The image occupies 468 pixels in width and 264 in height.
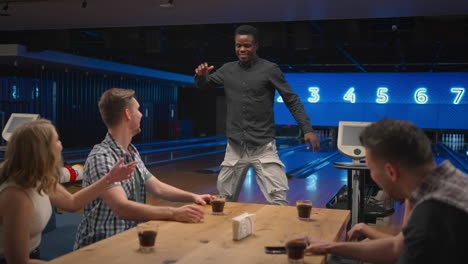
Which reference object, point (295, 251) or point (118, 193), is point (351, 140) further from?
point (295, 251)

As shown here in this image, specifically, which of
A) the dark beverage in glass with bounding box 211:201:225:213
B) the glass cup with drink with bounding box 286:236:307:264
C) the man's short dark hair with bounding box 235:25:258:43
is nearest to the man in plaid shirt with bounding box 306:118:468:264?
the glass cup with drink with bounding box 286:236:307:264

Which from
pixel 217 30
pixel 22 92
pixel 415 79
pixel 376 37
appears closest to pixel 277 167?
pixel 376 37

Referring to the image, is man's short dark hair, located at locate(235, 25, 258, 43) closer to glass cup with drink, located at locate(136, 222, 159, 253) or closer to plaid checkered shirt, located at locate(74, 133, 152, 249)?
plaid checkered shirt, located at locate(74, 133, 152, 249)

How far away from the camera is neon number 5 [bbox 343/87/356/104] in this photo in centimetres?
1116

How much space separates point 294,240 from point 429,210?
0.36m

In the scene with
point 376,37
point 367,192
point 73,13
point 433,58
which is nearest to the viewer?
point 367,192

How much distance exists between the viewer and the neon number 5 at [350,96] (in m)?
11.2

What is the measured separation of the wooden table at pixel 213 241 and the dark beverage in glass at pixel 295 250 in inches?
1.0

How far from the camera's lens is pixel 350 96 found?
36.8ft

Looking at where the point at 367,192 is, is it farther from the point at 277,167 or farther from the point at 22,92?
the point at 22,92

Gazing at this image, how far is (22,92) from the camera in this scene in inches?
482

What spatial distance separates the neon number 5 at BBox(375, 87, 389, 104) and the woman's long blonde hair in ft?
32.8

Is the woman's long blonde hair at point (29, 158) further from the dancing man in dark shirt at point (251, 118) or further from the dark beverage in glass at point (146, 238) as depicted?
the dancing man in dark shirt at point (251, 118)

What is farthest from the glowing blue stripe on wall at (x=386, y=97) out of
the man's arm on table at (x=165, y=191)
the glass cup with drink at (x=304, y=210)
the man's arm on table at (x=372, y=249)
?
the man's arm on table at (x=372, y=249)
